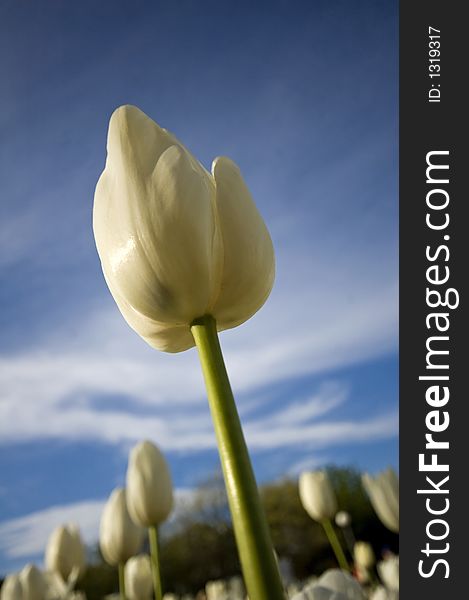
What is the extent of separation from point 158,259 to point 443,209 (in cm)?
131

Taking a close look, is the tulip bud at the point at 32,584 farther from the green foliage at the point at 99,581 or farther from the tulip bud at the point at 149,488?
the green foliage at the point at 99,581

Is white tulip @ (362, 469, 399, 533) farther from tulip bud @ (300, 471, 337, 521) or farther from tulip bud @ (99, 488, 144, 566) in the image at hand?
tulip bud @ (99, 488, 144, 566)

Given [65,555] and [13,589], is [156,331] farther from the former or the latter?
[65,555]

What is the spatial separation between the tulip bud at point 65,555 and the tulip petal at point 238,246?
2.62m

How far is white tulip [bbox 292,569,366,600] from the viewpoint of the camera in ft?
2.59

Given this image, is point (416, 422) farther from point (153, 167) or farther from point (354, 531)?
point (354, 531)

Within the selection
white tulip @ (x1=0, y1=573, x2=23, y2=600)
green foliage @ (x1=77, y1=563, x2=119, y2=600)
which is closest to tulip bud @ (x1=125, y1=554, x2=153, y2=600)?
white tulip @ (x1=0, y1=573, x2=23, y2=600)

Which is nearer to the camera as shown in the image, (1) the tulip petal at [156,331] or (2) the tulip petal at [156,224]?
(2) the tulip petal at [156,224]

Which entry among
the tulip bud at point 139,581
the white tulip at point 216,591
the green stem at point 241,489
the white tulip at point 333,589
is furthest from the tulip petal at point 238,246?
the tulip bud at point 139,581

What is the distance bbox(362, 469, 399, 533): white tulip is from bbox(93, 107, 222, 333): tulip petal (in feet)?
9.02

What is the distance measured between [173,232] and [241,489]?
0.32 metres

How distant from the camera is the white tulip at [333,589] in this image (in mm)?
788

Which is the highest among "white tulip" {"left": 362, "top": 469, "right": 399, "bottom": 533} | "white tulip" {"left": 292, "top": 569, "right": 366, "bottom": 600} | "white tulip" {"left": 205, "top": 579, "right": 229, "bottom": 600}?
"white tulip" {"left": 362, "top": 469, "right": 399, "bottom": 533}

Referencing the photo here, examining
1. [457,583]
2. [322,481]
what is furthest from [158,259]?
[322,481]
